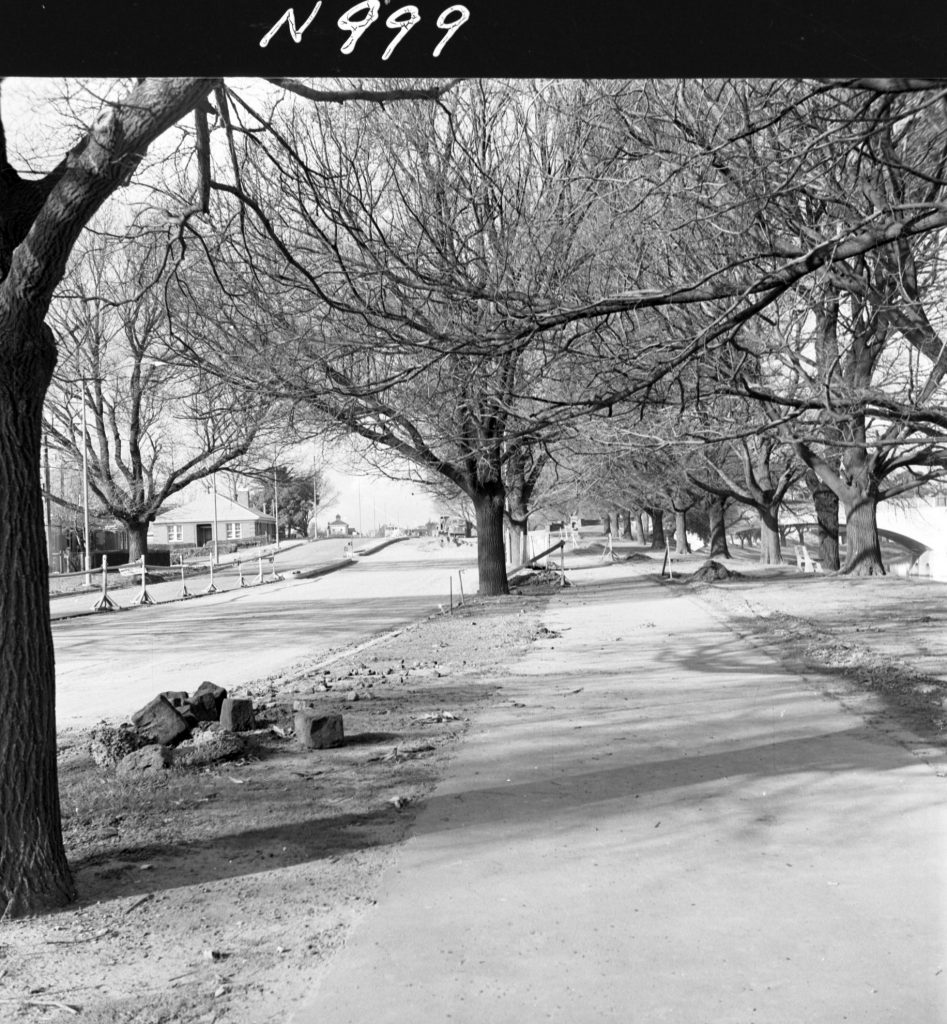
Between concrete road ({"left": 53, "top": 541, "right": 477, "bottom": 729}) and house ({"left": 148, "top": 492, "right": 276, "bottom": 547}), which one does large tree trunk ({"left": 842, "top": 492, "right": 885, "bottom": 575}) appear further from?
house ({"left": 148, "top": 492, "right": 276, "bottom": 547})

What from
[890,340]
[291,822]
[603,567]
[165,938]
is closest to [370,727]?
[291,822]

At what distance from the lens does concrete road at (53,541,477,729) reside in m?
13.0

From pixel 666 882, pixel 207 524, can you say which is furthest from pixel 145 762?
pixel 207 524

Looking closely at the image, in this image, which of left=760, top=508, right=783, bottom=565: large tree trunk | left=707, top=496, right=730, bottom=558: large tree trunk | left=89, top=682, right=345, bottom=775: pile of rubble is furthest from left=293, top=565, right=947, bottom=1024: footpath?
left=707, top=496, right=730, bottom=558: large tree trunk

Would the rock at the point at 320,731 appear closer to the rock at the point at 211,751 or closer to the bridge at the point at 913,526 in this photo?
the rock at the point at 211,751

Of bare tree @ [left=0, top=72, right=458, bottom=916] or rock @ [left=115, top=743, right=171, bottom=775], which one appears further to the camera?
rock @ [left=115, top=743, right=171, bottom=775]

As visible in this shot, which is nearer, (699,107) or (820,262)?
(820,262)

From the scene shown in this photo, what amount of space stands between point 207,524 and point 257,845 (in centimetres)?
10269

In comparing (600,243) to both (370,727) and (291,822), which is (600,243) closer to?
(370,727)

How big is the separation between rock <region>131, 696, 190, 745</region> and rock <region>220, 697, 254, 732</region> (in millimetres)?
302

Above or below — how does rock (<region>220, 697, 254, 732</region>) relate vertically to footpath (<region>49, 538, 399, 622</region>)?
below

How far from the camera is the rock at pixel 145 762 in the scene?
7.09 m

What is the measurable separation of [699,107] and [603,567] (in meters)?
33.0

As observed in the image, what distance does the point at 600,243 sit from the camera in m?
10.5
